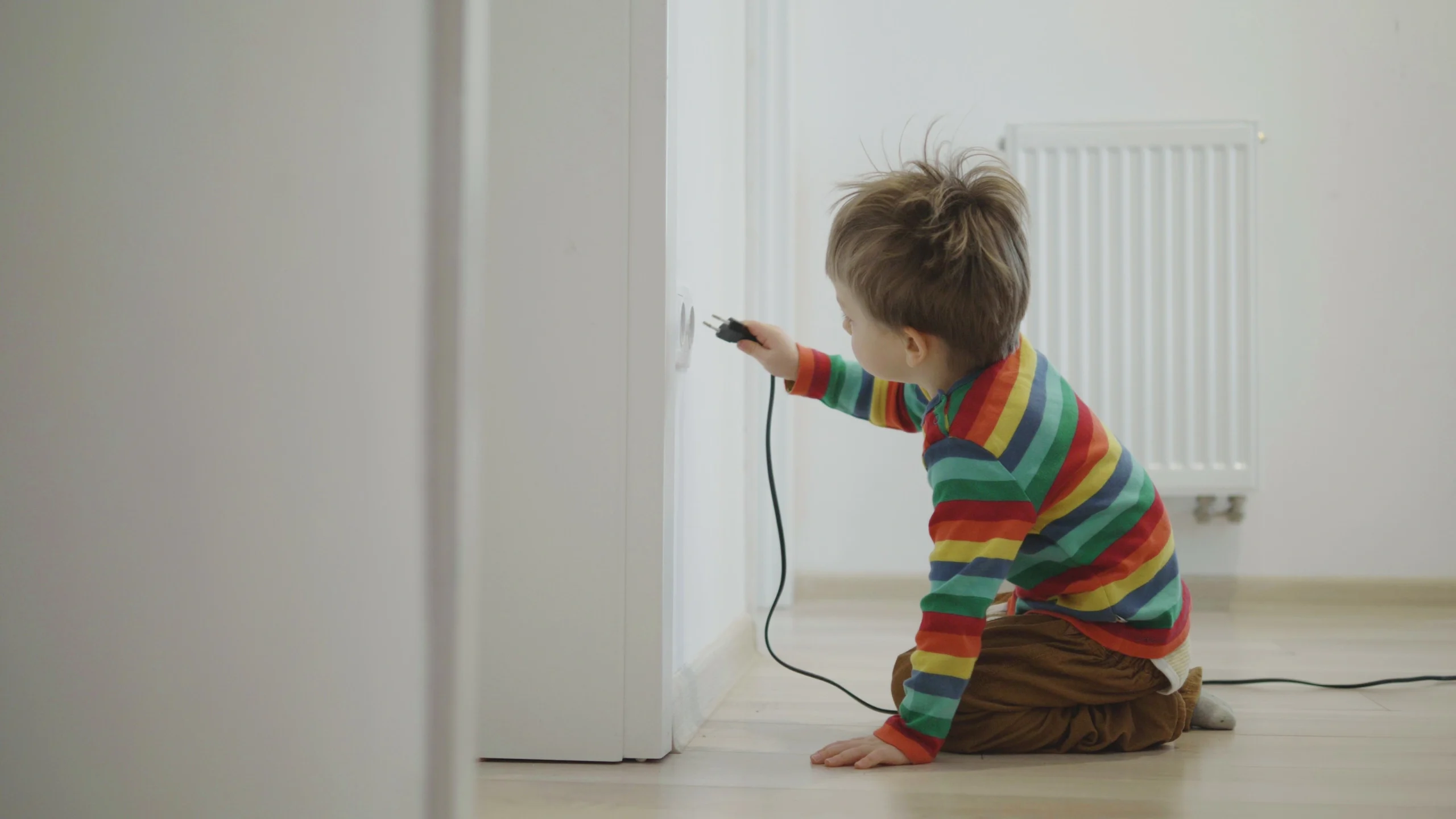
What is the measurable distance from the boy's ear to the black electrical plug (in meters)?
0.17

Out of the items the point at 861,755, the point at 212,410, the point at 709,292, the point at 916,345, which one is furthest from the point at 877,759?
the point at 212,410

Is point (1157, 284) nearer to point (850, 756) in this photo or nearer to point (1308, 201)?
point (1308, 201)

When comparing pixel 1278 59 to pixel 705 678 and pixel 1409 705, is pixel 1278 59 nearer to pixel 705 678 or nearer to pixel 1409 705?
pixel 1409 705

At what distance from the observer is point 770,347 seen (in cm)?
104

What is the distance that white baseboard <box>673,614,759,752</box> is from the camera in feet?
2.95

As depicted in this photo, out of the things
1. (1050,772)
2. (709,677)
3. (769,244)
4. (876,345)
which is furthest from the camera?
(769,244)

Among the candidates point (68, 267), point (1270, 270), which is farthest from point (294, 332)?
point (1270, 270)

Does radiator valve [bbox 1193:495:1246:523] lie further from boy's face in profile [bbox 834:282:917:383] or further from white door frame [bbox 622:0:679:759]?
white door frame [bbox 622:0:679:759]

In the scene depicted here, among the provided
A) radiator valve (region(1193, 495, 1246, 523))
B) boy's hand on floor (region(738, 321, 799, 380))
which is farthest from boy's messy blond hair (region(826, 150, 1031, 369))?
radiator valve (region(1193, 495, 1246, 523))

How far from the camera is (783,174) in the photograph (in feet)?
5.91

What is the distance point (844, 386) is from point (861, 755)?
37cm

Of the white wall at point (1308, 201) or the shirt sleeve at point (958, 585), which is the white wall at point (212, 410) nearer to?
the shirt sleeve at point (958, 585)

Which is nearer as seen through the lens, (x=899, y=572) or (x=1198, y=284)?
(x=1198, y=284)

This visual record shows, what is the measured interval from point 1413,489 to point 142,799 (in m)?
2.00
